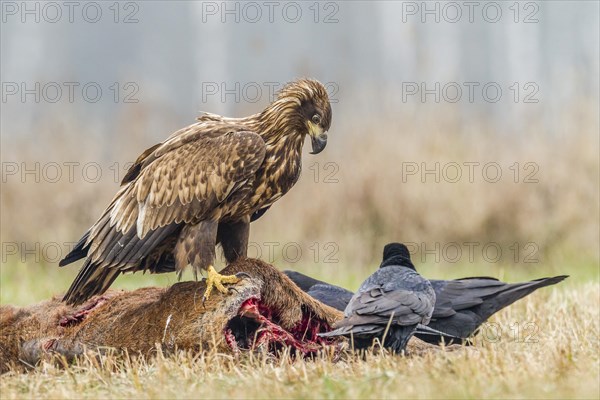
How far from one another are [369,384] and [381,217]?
6285 millimetres

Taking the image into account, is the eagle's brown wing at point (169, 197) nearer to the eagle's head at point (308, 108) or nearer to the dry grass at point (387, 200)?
the eagle's head at point (308, 108)

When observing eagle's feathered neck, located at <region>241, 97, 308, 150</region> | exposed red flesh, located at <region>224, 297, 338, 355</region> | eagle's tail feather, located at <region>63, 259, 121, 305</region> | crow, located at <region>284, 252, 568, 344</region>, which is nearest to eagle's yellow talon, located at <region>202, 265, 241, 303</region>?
exposed red flesh, located at <region>224, 297, 338, 355</region>

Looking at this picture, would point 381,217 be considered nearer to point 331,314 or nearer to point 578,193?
point 578,193

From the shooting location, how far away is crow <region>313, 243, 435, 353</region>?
4.73m

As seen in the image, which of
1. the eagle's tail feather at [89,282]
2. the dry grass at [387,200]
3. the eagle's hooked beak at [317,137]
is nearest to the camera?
the eagle's tail feather at [89,282]

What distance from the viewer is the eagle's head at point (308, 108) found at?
5254 millimetres

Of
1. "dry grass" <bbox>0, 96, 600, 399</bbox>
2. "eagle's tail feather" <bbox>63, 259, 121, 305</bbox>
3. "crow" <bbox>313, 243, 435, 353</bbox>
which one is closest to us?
"crow" <bbox>313, 243, 435, 353</bbox>

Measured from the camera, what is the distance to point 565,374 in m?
3.86

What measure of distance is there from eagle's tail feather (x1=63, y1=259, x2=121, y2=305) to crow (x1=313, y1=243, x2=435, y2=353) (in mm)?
1219

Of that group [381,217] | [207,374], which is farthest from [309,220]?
[207,374]

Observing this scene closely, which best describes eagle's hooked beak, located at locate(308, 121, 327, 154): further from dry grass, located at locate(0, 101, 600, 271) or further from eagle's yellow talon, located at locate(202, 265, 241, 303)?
dry grass, located at locate(0, 101, 600, 271)

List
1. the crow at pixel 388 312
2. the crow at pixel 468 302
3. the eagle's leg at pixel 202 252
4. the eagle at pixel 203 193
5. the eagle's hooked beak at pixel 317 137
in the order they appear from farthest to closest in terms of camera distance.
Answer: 1. the crow at pixel 468 302
2. the eagle's hooked beak at pixel 317 137
3. the eagle at pixel 203 193
4. the eagle's leg at pixel 202 252
5. the crow at pixel 388 312

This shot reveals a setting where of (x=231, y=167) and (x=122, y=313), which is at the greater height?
(x=231, y=167)

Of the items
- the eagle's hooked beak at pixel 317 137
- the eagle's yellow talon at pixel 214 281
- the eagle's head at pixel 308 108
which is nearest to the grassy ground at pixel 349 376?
the eagle's yellow talon at pixel 214 281
